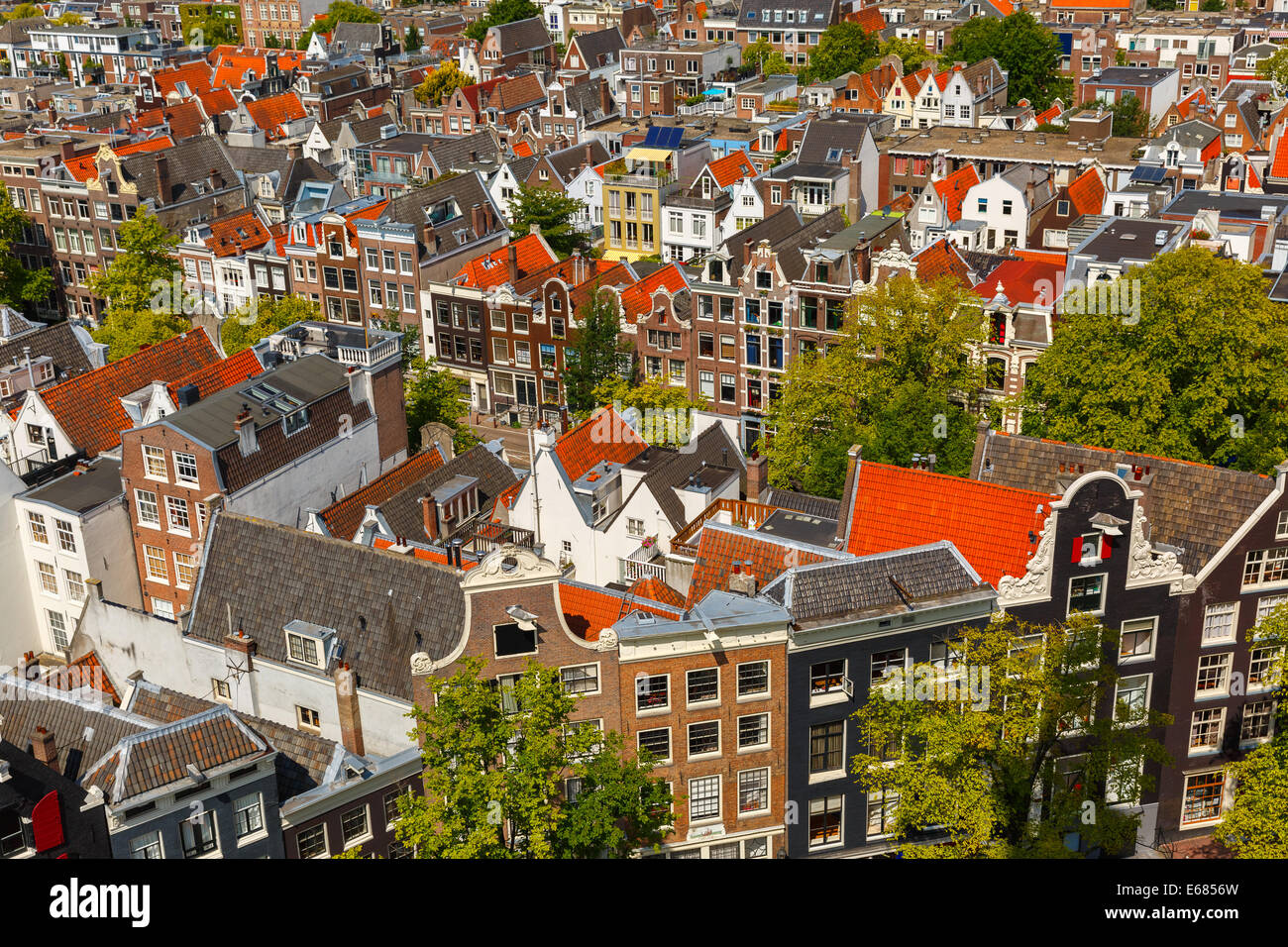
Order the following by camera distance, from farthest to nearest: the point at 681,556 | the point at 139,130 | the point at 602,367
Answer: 1. the point at 139,130
2. the point at 602,367
3. the point at 681,556

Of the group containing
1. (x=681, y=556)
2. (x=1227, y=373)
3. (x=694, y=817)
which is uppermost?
(x=1227, y=373)

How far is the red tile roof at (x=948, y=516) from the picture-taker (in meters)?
53.2

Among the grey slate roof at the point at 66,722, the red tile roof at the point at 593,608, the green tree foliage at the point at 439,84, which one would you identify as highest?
the green tree foliage at the point at 439,84

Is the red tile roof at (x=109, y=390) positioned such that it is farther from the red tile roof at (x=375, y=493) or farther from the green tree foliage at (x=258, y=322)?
the red tile roof at (x=375, y=493)

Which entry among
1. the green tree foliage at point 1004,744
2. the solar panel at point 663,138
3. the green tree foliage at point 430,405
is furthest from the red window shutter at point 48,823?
the solar panel at point 663,138

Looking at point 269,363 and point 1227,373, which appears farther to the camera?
point 269,363

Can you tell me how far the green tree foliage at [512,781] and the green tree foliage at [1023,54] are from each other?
15196cm

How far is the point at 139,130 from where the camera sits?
151 metres

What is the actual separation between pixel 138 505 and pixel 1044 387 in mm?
48930

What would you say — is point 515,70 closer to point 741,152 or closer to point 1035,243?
point 741,152

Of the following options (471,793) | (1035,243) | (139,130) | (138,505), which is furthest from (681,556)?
(139,130)

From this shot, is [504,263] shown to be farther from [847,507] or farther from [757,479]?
[847,507]

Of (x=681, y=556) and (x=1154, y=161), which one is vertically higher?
(x=1154, y=161)

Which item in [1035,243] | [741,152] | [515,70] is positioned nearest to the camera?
[1035,243]
